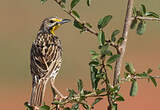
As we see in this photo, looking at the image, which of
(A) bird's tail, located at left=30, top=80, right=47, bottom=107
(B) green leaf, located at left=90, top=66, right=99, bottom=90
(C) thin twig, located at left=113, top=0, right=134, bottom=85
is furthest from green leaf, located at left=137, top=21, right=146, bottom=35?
(A) bird's tail, located at left=30, top=80, right=47, bottom=107

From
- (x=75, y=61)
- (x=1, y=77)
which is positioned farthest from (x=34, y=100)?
(x=75, y=61)

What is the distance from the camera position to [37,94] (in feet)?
16.4

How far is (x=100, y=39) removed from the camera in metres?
3.37

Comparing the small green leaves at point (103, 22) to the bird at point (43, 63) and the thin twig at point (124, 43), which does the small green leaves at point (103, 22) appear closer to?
the thin twig at point (124, 43)

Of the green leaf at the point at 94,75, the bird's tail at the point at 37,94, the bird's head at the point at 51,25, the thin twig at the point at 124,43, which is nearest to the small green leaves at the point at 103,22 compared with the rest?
the thin twig at the point at 124,43

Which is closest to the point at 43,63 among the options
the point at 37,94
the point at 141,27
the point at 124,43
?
the point at 37,94

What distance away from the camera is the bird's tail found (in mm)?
4775

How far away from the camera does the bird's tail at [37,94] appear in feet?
15.7

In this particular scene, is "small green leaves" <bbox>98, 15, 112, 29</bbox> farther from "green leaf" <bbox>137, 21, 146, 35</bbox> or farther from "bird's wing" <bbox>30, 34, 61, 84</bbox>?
"bird's wing" <bbox>30, 34, 61, 84</bbox>

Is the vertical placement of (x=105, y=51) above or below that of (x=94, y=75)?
above

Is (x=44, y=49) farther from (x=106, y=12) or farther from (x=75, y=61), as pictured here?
(x=106, y=12)

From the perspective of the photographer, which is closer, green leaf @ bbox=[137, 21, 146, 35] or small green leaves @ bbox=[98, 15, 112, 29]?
small green leaves @ bbox=[98, 15, 112, 29]

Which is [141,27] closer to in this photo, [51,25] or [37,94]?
[37,94]

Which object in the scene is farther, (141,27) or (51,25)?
(51,25)
